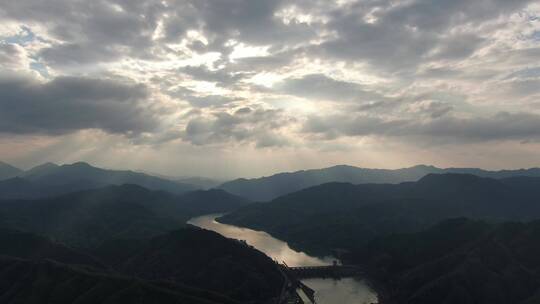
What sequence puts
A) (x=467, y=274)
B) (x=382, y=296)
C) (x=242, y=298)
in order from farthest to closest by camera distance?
(x=382, y=296) → (x=467, y=274) → (x=242, y=298)

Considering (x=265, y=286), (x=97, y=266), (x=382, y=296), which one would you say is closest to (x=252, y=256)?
(x=265, y=286)

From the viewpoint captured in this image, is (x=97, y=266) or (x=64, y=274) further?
(x=97, y=266)

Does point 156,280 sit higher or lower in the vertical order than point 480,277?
higher

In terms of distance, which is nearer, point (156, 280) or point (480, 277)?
point (156, 280)

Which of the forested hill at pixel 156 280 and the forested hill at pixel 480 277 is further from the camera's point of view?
the forested hill at pixel 480 277

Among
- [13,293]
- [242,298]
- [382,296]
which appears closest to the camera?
[13,293]

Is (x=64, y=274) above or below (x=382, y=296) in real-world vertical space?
above

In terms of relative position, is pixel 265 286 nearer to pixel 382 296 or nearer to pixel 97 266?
pixel 382 296

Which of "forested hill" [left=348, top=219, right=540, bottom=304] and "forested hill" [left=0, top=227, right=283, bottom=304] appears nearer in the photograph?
"forested hill" [left=0, top=227, right=283, bottom=304]

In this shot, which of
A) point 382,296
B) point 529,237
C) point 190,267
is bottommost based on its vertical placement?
point 382,296
